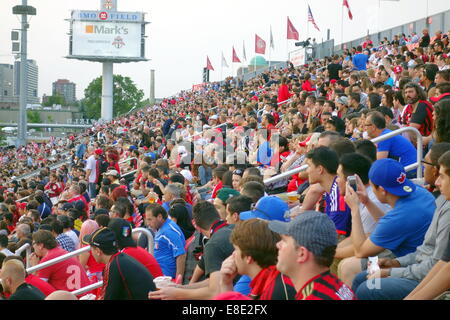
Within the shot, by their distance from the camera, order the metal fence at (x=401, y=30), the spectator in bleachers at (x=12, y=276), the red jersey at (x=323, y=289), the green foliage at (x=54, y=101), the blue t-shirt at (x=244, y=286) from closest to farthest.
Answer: the red jersey at (x=323, y=289) → the blue t-shirt at (x=244, y=286) → the spectator in bleachers at (x=12, y=276) → the metal fence at (x=401, y=30) → the green foliage at (x=54, y=101)

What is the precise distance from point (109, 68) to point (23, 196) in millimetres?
63447

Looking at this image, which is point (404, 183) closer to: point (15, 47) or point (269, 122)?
point (269, 122)

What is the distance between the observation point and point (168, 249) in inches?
274

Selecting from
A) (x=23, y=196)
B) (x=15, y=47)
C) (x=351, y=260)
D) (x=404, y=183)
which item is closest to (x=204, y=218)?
(x=351, y=260)

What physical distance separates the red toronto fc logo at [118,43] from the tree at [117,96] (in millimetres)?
57456

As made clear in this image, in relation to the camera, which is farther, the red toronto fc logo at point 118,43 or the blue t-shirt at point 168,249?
the red toronto fc logo at point 118,43

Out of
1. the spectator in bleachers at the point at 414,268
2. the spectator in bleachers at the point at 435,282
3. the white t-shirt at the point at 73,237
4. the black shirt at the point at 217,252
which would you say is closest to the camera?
the spectator in bleachers at the point at 435,282

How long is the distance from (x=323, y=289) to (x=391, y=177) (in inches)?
63.9

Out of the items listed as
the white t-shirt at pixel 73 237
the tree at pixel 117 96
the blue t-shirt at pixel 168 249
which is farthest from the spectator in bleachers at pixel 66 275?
the tree at pixel 117 96

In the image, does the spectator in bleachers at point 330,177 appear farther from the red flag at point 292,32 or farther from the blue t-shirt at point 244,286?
the red flag at point 292,32

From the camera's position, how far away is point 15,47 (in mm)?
57031

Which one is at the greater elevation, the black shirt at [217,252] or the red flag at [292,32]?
the red flag at [292,32]

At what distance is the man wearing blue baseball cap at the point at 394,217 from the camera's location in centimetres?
476

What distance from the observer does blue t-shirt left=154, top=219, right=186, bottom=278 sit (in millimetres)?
6941
